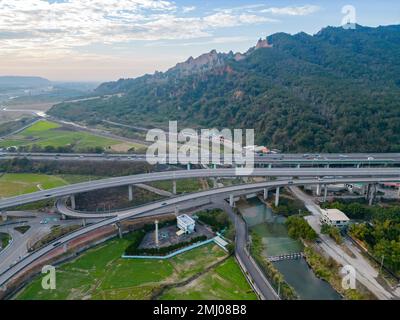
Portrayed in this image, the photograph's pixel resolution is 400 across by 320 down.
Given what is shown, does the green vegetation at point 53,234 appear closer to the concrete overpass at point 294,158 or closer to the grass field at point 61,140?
the concrete overpass at point 294,158

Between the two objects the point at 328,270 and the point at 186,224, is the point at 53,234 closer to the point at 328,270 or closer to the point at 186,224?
the point at 186,224

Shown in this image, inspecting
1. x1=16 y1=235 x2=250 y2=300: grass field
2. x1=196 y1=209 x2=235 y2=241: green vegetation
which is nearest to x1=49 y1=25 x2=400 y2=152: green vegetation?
x1=196 y1=209 x2=235 y2=241: green vegetation

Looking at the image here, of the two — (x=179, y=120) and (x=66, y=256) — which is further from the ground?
(x=179, y=120)

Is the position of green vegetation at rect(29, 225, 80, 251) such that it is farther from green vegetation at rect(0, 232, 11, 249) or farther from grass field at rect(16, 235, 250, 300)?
grass field at rect(16, 235, 250, 300)

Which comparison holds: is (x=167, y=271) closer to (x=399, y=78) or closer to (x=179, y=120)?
(x=179, y=120)

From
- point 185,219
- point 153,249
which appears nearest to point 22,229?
point 153,249

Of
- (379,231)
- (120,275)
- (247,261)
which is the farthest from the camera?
(379,231)

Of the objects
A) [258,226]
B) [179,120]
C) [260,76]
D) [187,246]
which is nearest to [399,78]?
[260,76]
